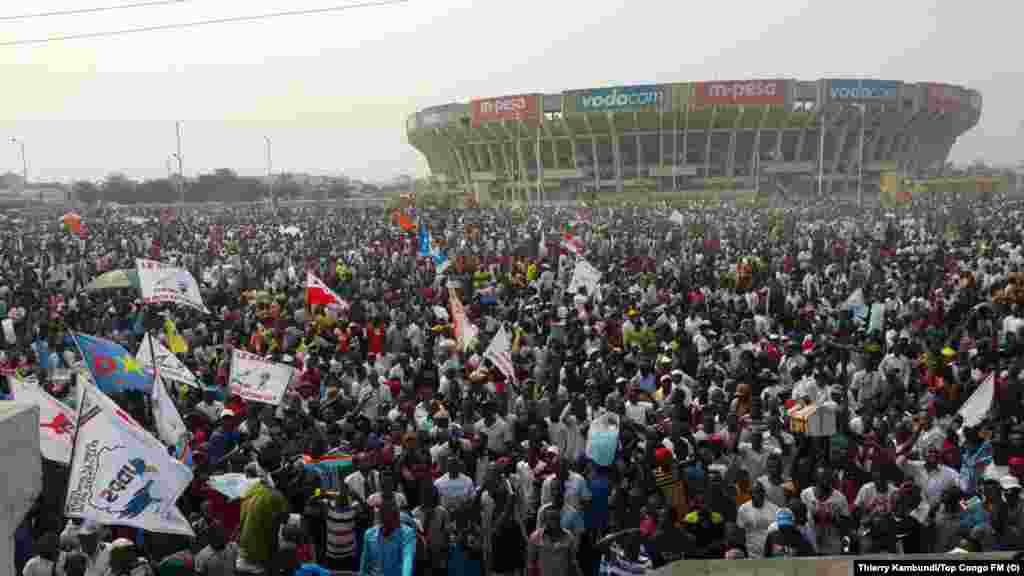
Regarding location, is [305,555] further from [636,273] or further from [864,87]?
[864,87]

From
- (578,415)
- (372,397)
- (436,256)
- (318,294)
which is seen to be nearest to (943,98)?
(436,256)

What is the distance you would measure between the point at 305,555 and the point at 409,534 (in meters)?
0.60

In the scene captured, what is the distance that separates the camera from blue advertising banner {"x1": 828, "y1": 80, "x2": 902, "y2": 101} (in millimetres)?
60781

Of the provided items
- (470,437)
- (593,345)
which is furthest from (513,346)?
(470,437)

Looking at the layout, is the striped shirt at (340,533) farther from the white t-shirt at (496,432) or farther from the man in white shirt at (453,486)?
the white t-shirt at (496,432)

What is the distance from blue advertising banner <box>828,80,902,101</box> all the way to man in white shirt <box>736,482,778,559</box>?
6021cm

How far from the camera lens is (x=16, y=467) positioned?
3051 mm

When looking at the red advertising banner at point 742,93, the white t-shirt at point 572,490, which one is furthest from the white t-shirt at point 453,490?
the red advertising banner at point 742,93

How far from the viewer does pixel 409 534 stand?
514cm

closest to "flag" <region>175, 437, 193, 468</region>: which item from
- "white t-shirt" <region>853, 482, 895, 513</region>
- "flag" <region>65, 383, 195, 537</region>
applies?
"flag" <region>65, 383, 195, 537</region>

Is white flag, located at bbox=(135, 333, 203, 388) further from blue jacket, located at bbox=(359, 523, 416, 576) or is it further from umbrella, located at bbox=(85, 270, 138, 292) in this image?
umbrella, located at bbox=(85, 270, 138, 292)

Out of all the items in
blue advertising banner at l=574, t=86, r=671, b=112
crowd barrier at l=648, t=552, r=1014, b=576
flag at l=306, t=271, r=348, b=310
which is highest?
blue advertising banner at l=574, t=86, r=671, b=112

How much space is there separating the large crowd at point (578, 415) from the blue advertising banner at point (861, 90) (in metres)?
47.0

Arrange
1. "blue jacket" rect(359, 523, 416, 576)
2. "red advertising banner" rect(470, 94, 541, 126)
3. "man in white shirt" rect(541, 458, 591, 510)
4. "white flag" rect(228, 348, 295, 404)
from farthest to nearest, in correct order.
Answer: "red advertising banner" rect(470, 94, 541, 126)
"white flag" rect(228, 348, 295, 404)
"man in white shirt" rect(541, 458, 591, 510)
"blue jacket" rect(359, 523, 416, 576)
